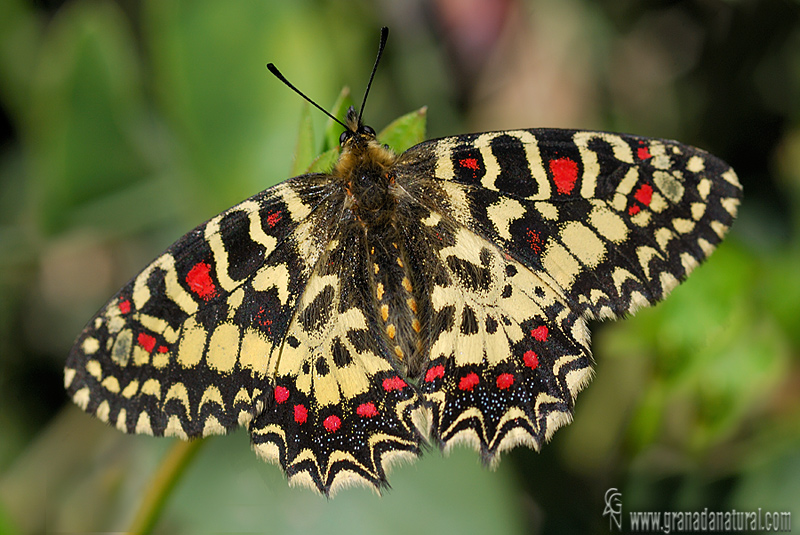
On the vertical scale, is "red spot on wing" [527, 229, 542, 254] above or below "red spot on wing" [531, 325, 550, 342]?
above

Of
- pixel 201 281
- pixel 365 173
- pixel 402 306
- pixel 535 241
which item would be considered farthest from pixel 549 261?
pixel 201 281

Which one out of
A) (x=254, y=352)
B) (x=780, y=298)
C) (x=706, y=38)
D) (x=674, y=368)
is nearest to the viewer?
(x=254, y=352)

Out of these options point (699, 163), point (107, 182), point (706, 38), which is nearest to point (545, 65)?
point (706, 38)

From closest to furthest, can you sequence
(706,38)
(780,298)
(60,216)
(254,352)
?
(254,352), (780,298), (60,216), (706,38)

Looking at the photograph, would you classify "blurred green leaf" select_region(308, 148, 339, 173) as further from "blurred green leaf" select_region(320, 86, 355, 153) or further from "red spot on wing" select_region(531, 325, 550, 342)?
"red spot on wing" select_region(531, 325, 550, 342)

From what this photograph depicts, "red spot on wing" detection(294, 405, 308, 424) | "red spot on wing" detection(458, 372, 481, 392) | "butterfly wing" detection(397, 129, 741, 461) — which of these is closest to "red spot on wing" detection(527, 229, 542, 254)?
"butterfly wing" detection(397, 129, 741, 461)

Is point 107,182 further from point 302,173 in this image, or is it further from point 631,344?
point 631,344

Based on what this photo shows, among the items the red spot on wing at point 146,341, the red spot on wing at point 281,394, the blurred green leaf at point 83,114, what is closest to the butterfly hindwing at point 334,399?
the red spot on wing at point 281,394
